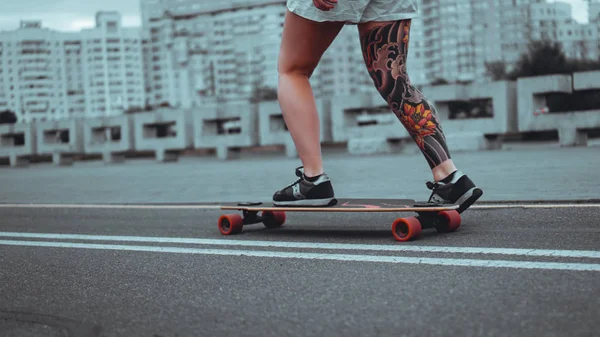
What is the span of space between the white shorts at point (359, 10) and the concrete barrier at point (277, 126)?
13.1 m

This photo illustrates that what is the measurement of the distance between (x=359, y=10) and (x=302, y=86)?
0.56 metres

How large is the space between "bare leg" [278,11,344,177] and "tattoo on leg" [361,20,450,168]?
0.23 meters

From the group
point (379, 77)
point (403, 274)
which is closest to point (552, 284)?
point (403, 274)

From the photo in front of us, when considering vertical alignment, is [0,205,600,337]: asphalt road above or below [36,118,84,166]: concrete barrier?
below

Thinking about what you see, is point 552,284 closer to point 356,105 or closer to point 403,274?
point 403,274

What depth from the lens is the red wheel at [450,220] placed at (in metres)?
3.74

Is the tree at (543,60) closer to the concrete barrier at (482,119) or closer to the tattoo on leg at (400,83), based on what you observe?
the concrete barrier at (482,119)

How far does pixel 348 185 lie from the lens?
23.5 feet

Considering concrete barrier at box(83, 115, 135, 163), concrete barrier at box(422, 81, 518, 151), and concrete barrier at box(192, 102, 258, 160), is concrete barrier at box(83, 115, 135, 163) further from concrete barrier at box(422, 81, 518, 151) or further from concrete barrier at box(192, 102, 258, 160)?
concrete barrier at box(422, 81, 518, 151)

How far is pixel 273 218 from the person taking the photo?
4500 mm

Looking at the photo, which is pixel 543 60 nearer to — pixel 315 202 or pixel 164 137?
pixel 164 137

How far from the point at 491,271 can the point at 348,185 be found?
14.7 ft

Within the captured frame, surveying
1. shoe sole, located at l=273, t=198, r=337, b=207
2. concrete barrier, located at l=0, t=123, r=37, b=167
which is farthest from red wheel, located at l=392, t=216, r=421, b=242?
concrete barrier, located at l=0, t=123, r=37, b=167

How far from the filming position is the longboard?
11.8 feet
